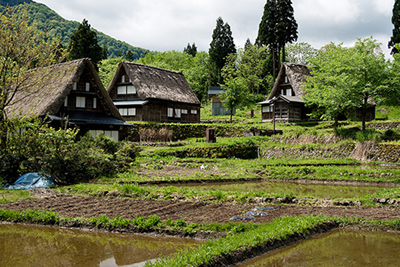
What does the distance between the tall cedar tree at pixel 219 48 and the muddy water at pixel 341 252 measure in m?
59.5

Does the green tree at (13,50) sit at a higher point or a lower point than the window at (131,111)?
higher

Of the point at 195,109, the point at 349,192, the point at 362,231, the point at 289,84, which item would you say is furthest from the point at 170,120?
the point at 362,231

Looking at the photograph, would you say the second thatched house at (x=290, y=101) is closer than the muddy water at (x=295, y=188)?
No

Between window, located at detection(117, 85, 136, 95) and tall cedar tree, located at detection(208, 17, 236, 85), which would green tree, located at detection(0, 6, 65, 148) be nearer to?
window, located at detection(117, 85, 136, 95)

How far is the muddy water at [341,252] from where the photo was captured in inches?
214

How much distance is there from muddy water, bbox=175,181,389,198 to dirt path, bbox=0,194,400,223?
10.0 ft

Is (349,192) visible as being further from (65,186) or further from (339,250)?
(65,186)

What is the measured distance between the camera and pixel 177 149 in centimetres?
2342

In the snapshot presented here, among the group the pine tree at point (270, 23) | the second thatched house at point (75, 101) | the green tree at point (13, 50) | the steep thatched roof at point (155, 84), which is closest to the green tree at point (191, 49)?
the pine tree at point (270, 23)

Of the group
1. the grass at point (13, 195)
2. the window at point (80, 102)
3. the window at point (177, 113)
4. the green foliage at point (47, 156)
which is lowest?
the grass at point (13, 195)

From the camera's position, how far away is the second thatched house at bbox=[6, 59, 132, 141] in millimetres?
24688

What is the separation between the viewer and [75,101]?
27422 millimetres

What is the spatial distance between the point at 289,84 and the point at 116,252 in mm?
41861

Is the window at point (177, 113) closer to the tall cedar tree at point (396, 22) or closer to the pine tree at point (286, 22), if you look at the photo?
the pine tree at point (286, 22)
